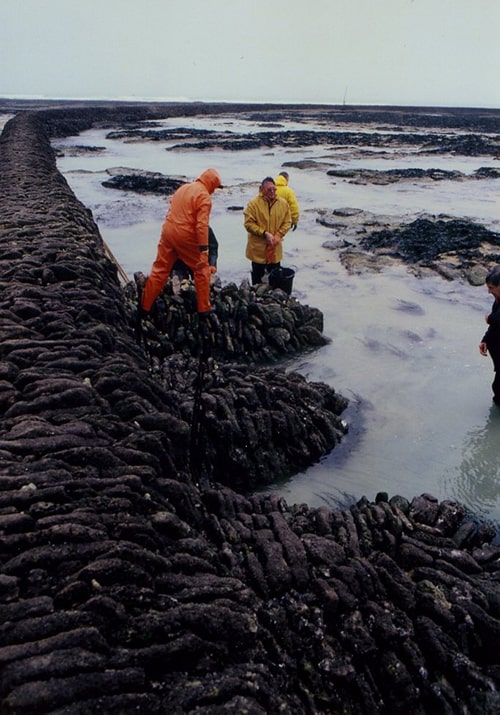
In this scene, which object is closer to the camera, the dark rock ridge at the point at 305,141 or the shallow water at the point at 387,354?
the shallow water at the point at 387,354

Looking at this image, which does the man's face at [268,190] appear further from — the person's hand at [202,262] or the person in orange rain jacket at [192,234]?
the person's hand at [202,262]

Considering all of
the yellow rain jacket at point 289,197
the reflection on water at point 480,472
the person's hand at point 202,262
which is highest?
the yellow rain jacket at point 289,197

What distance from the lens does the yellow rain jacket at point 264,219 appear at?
7438 millimetres

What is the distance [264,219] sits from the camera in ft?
24.6

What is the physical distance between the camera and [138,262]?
1043 centimetres

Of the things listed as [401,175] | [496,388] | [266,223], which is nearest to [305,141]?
[401,175]

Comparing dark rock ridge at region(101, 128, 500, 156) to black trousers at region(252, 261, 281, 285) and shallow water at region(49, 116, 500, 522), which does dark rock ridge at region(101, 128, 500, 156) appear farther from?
black trousers at region(252, 261, 281, 285)

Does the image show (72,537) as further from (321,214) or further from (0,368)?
(321,214)

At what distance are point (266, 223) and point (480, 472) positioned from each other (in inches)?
171

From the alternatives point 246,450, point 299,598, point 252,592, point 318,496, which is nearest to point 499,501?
point 318,496

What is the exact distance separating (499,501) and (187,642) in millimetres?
3133

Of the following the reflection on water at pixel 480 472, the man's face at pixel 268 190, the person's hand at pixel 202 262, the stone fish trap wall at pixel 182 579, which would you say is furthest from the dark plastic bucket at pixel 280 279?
the stone fish trap wall at pixel 182 579

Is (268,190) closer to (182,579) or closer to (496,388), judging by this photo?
(496,388)

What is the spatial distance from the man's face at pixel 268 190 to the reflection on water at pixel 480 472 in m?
3.93
